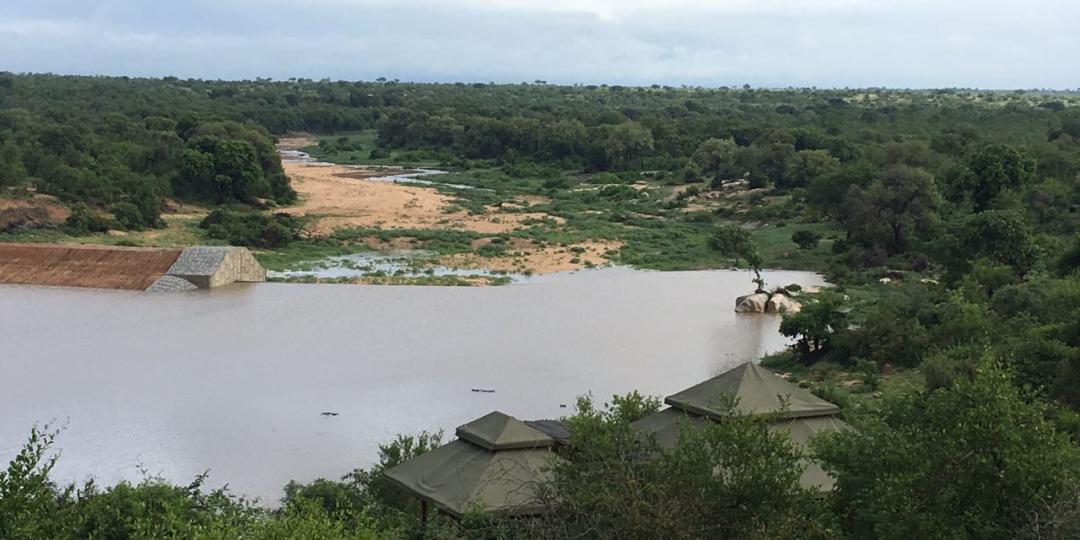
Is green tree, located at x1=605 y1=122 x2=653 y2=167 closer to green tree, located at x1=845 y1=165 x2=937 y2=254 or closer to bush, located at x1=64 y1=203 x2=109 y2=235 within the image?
green tree, located at x1=845 y1=165 x2=937 y2=254

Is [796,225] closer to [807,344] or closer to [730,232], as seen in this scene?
Result: [730,232]

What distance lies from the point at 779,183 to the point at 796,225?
7.40 m

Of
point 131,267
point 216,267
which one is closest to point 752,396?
point 216,267

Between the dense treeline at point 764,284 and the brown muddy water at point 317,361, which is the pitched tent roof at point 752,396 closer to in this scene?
the dense treeline at point 764,284

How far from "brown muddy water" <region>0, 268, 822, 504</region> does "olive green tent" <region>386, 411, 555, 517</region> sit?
4.62m

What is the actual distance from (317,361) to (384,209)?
23.3 metres

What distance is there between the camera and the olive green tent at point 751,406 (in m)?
12.1

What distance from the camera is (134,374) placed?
22.4 m

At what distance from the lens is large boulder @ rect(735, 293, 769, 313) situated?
95.7 ft

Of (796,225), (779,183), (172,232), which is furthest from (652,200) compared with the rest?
(172,232)

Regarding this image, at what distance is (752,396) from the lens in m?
12.4

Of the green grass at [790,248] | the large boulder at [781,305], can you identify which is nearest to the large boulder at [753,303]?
the large boulder at [781,305]

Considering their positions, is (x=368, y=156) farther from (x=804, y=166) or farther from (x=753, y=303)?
(x=753, y=303)

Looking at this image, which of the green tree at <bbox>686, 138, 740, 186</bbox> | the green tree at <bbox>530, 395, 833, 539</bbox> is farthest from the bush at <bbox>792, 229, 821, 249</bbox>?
the green tree at <bbox>530, 395, 833, 539</bbox>
